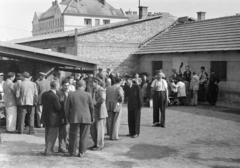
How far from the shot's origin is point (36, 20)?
88.2 metres

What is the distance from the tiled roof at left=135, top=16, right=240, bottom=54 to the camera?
20.8m

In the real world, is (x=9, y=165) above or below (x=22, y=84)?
below

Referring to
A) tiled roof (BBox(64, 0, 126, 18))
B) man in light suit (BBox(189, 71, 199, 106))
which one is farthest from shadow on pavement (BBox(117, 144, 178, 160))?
tiled roof (BBox(64, 0, 126, 18))

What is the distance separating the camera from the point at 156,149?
951 centimetres

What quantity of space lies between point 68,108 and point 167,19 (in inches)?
844

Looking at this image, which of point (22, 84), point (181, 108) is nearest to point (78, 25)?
point (181, 108)

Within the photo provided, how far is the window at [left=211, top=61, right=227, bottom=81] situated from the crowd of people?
8961 millimetres

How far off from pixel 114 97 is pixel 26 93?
2.96 m

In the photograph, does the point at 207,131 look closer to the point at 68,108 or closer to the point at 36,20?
the point at 68,108

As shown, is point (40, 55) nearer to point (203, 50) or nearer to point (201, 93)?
point (201, 93)

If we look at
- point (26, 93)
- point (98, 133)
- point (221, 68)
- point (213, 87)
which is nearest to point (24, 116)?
point (26, 93)

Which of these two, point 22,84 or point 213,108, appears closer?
point 22,84

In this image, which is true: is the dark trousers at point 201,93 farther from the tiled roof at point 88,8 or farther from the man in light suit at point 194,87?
the tiled roof at point 88,8

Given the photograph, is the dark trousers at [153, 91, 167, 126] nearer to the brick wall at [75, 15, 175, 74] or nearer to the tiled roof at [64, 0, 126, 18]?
the brick wall at [75, 15, 175, 74]
